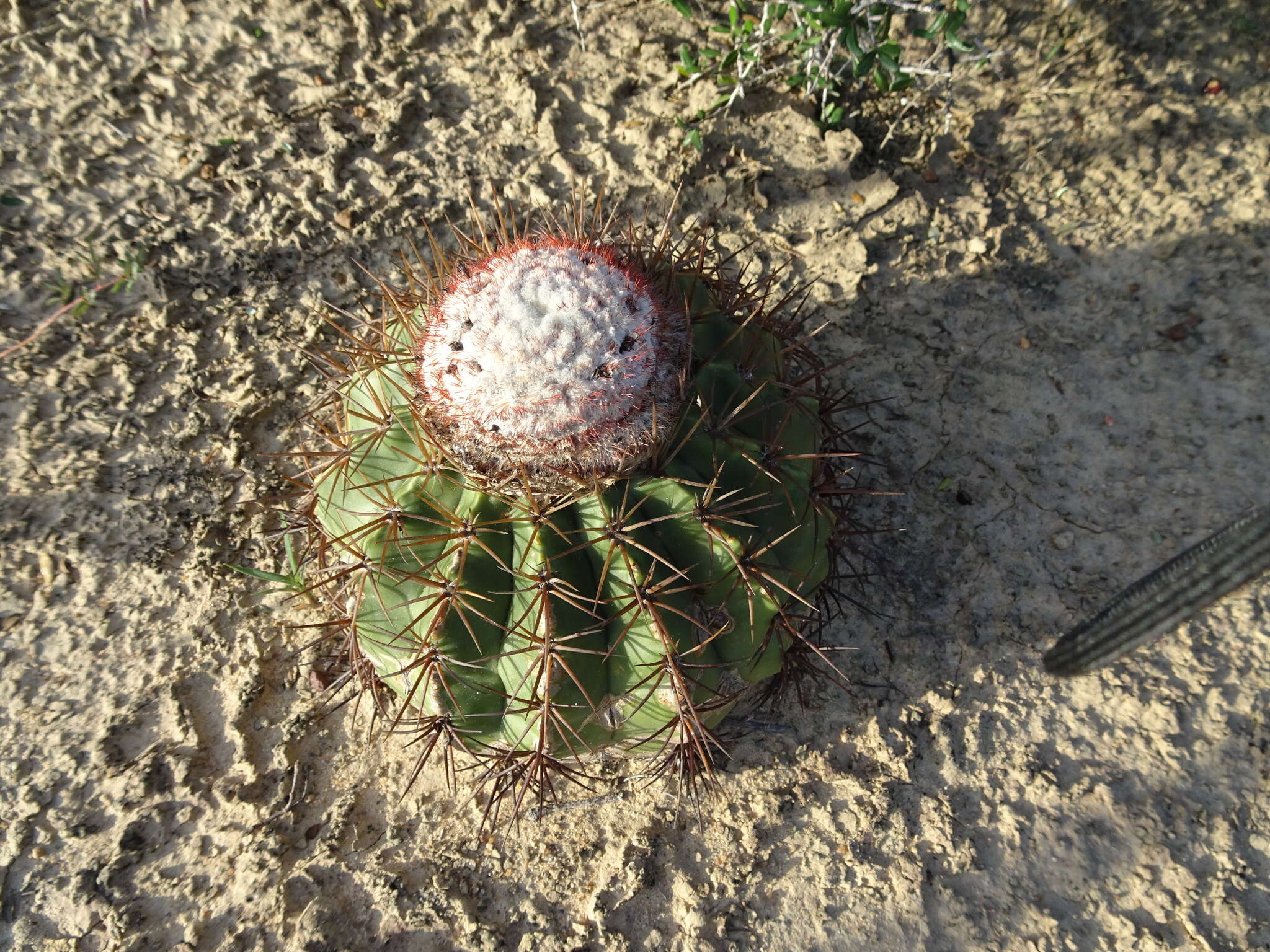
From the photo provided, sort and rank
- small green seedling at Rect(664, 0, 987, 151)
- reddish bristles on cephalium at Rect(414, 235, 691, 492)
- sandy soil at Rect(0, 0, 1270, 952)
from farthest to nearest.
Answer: small green seedling at Rect(664, 0, 987, 151) < sandy soil at Rect(0, 0, 1270, 952) < reddish bristles on cephalium at Rect(414, 235, 691, 492)

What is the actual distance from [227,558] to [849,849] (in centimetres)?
232

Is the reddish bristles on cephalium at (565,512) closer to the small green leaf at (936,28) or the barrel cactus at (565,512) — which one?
the barrel cactus at (565,512)

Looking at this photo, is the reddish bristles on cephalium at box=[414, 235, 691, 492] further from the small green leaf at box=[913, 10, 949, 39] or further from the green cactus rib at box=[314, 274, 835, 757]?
the small green leaf at box=[913, 10, 949, 39]

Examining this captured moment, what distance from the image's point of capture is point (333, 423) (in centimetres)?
275

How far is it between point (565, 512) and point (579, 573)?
139mm

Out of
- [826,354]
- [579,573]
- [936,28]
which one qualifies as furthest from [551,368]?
[936,28]

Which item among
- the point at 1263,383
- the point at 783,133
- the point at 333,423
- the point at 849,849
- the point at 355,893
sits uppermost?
the point at 783,133

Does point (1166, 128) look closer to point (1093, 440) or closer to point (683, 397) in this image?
point (1093, 440)

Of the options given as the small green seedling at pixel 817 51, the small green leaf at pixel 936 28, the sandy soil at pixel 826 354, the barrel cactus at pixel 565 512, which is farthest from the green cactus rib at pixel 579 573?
the small green leaf at pixel 936 28

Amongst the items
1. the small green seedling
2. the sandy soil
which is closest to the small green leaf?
the small green seedling

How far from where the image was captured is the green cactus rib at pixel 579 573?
170cm

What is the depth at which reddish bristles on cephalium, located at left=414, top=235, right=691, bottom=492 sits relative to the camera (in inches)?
64.6

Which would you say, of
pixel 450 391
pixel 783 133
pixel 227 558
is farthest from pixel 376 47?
pixel 450 391

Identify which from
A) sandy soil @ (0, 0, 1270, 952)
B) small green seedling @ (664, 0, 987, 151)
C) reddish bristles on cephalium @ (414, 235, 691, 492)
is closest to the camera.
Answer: reddish bristles on cephalium @ (414, 235, 691, 492)
